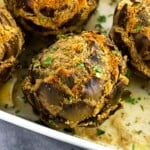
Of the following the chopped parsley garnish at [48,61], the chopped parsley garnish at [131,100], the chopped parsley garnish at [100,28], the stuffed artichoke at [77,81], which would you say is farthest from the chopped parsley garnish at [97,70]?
the chopped parsley garnish at [100,28]

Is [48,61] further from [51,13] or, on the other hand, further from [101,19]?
[101,19]

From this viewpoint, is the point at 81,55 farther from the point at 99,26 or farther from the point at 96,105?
the point at 99,26

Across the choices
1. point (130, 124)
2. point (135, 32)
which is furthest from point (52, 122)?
point (135, 32)

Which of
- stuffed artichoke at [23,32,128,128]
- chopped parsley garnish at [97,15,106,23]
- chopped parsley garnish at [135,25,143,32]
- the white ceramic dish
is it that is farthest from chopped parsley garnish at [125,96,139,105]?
chopped parsley garnish at [97,15,106,23]

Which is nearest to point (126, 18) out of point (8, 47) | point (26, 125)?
point (8, 47)

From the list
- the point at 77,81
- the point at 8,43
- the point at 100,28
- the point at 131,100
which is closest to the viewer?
the point at 77,81
